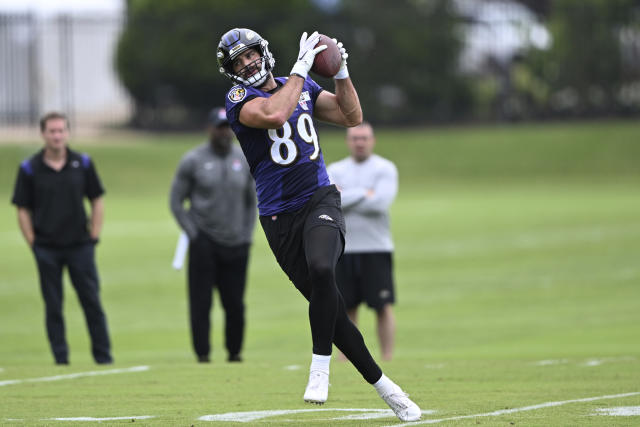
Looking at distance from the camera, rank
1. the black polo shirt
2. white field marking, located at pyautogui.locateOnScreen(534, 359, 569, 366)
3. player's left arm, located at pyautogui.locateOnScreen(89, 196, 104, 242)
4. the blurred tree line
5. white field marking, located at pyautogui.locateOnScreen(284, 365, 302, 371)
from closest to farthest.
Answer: white field marking, located at pyautogui.locateOnScreen(284, 365, 302, 371) → white field marking, located at pyautogui.locateOnScreen(534, 359, 569, 366) → the black polo shirt → player's left arm, located at pyautogui.locateOnScreen(89, 196, 104, 242) → the blurred tree line

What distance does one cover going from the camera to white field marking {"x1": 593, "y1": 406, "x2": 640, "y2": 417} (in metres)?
6.35

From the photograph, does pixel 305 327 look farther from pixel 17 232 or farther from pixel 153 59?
pixel 153 59

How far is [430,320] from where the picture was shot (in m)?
14.3

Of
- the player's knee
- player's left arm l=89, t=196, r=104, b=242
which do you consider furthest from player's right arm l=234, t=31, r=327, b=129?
player's left arm l=89, t=196, r=104, b=242

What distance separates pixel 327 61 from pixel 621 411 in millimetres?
2464

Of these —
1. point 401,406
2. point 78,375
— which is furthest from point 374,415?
point 78,375

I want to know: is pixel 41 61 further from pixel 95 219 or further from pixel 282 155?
pixel 282 155

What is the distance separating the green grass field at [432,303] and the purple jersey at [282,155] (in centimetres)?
121

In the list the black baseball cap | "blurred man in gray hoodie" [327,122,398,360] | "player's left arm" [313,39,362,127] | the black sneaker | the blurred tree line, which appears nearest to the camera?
"player's left arm" [313,39,362,127]

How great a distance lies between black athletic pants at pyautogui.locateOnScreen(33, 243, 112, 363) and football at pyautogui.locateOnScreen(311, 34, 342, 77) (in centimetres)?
430

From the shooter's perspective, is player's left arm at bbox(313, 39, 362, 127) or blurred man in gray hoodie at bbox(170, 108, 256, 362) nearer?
player's left arm at bbox(313, 39, 362, 127)

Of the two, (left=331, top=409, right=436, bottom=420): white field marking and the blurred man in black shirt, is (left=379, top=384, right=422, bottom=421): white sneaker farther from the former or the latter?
the blurred man in black shirt

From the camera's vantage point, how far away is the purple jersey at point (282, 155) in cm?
643

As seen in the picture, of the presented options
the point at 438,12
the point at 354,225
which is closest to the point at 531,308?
the point at 354,225
